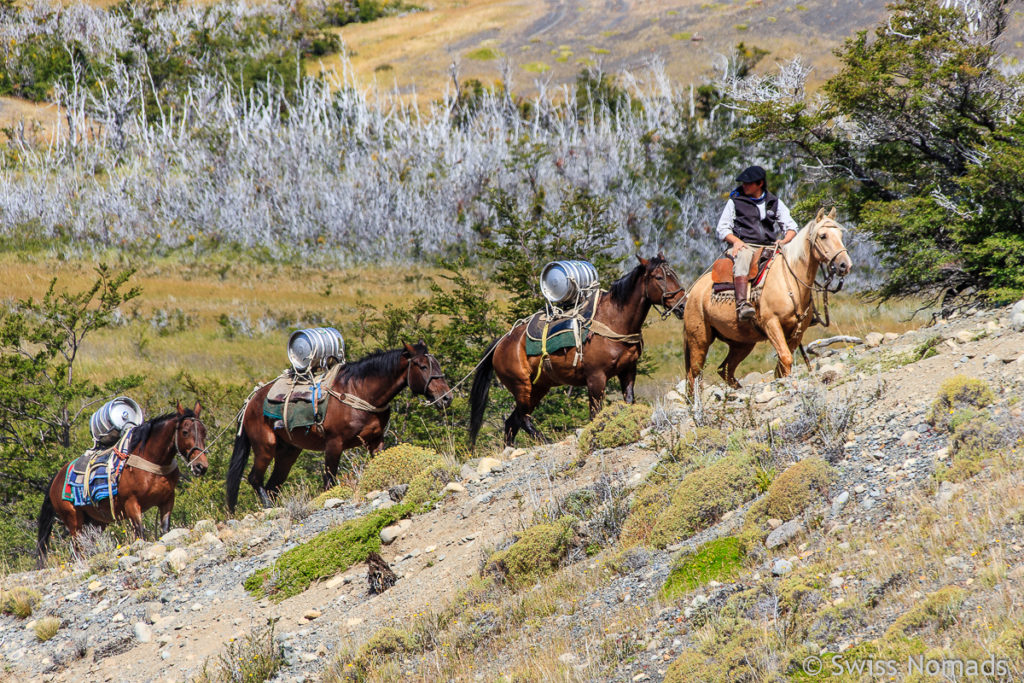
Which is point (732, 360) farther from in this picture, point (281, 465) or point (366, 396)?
point (281, 465)

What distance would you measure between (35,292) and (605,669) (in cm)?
4158

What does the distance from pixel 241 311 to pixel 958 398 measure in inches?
1426

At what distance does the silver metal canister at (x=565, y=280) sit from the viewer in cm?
1289

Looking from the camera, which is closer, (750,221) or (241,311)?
(750,221)

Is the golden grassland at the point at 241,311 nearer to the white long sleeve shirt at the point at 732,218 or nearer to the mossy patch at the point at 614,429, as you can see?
the white long sleeve shirt at the point at 732,218

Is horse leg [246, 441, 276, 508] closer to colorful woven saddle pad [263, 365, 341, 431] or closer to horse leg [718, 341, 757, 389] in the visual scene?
colorful woven saddle pad [263, 365, 341, 431]

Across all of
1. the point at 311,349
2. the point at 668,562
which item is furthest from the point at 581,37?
the point at 668,562

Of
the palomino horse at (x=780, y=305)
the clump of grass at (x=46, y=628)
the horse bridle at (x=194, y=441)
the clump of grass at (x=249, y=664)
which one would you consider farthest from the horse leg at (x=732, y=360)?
the clump of grass at (x=46, y=628)

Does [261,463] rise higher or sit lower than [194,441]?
lower

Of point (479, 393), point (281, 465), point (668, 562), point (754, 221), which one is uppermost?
point (754, 221)

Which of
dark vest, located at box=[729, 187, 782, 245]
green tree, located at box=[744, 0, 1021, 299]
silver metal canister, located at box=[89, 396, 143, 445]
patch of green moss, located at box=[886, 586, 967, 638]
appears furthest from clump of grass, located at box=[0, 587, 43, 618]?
green tree, located at box=[744, 0, 1021, 299]

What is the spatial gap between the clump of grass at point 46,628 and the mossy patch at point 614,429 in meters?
6.08

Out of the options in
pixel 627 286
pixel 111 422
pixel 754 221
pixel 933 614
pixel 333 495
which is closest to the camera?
pixel 933 614

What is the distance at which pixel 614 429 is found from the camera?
10133 mm
